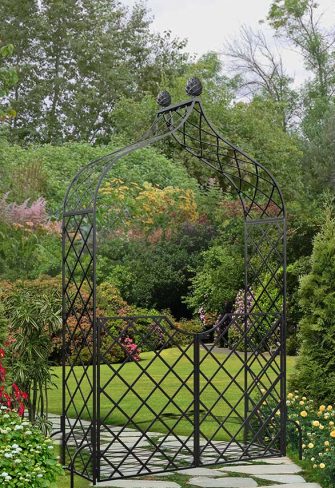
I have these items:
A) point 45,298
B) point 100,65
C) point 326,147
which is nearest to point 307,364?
point 45,298

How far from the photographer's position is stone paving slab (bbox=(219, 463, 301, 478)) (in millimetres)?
5578

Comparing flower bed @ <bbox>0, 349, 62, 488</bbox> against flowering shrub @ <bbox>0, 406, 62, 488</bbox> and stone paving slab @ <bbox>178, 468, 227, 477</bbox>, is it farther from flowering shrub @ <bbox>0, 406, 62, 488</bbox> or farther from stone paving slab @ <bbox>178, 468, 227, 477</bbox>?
stone paving slab @ <bbox>178, 468, 227, 477</bbox>

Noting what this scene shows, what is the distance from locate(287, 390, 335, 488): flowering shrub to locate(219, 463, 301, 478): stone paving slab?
0.14 m

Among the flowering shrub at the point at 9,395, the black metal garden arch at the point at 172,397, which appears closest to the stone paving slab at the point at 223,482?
the black metal garden arch at the point at 172,397

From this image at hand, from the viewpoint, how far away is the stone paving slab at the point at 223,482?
5195mm

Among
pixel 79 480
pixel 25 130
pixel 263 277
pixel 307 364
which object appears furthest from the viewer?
pixel 25 130

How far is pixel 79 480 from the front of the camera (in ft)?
17.9

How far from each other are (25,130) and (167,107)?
17.7m

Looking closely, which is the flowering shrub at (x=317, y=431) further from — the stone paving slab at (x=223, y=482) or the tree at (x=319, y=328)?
the stone paving slab at (x=223, y=482)

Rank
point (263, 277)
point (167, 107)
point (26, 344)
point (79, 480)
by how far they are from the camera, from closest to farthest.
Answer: point (79, 480), point (167, 107), point (26, 344), point (263, 277)

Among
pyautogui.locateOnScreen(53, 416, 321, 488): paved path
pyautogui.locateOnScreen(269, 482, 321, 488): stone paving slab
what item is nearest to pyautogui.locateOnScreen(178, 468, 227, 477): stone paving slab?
pyautogui.locateOnScreen(53, 416, 321, 488): paved path

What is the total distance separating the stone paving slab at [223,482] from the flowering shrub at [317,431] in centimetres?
47

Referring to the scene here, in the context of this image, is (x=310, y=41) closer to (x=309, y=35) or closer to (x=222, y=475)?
(x=309, y=35)

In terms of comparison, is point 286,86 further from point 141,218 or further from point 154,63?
point 141,218
